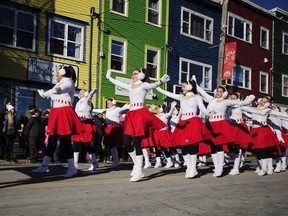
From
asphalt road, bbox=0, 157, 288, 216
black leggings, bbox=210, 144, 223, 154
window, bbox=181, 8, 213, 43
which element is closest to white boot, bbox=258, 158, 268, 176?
black leggings, bbox=210, 144, 223, 154

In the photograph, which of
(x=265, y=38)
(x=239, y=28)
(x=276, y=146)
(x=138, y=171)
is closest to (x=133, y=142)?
(x=138, y=171)

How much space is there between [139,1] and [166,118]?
11312mm

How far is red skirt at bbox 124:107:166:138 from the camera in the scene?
24.8ft

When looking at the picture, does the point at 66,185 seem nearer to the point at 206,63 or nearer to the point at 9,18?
the point at 9,18

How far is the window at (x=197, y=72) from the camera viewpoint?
2441cm

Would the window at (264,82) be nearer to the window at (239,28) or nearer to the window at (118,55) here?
the window at (239,28)

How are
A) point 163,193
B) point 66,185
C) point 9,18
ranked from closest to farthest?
point 163,193 < point 66,185 < point 9,18

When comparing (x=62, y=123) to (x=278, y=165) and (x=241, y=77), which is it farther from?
(x=241, y=77)

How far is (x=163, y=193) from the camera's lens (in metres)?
6.03

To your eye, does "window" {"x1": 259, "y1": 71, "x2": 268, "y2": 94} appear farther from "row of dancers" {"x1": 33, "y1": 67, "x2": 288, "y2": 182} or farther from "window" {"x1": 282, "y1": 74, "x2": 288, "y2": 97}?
"row of dancers" {"x1": 33, "y1": 67, "x2": 288, "y2": 182}

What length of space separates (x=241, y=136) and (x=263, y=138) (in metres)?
0.56

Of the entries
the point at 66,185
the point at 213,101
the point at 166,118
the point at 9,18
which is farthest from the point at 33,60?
the point at 66,185

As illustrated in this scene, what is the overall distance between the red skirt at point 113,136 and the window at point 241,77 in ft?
59.0

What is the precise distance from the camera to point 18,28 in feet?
55.7
